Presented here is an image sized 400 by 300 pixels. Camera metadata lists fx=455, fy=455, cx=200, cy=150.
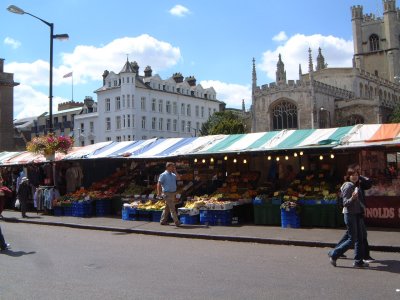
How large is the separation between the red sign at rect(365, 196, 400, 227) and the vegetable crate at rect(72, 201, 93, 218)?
1003 centimetres

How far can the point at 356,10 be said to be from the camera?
297 feet

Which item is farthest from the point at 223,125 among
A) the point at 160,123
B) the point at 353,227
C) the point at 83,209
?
the point at 353,227

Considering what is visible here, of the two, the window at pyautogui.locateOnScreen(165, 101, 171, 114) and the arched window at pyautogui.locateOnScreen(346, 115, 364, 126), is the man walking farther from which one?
the window at pyautogui.locateOnScreen(165, 101, 171, 114)

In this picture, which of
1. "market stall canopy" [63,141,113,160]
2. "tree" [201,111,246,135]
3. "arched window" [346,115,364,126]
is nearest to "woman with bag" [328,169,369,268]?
"market stall canopy" [63,141,113,160]

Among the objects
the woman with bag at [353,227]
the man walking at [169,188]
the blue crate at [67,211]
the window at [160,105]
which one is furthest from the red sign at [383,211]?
the window at [160,105]

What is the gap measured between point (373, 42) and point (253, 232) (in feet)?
289

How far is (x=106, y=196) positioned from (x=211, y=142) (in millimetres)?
4984

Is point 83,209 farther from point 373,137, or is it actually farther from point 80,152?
point 373,137

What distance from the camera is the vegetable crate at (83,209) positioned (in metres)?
17.1

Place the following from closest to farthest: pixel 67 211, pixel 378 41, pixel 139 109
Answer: pixel 67 211 → pixel 139 109 → pixel 378 41

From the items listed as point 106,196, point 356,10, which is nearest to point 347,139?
point 106,196

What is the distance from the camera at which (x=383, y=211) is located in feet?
38.7

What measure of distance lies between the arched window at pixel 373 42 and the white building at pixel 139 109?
38484mm

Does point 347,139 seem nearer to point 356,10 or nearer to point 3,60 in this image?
point 3,60
